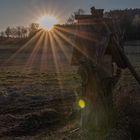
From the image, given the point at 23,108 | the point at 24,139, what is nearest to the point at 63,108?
the point at 23,108

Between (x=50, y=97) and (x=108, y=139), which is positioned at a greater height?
(x=50, y=97)

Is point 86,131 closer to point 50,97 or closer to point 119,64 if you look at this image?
point 119,64

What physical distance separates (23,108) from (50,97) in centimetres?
233

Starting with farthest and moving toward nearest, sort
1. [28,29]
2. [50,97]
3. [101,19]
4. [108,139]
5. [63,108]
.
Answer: [28,29] < [50,97] < [63,108] < [101,19] < [108,139]

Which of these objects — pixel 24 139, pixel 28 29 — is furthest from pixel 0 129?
pixel 28 29

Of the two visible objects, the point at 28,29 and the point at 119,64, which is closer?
the point at 119,64

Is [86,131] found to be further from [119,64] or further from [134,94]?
[134,94]

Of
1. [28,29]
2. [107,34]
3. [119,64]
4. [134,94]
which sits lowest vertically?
[134,94]

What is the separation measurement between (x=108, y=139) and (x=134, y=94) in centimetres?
286

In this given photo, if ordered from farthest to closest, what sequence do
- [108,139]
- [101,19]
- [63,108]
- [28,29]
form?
1. [28,29]
2. [63,108]
3. [101,19]
4. [108,139]

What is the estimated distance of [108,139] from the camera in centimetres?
757

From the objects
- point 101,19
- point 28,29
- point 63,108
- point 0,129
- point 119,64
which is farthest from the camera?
point 28,29

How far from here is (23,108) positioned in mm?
12766

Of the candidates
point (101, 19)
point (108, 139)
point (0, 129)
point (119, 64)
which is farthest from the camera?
point (0, 129)
